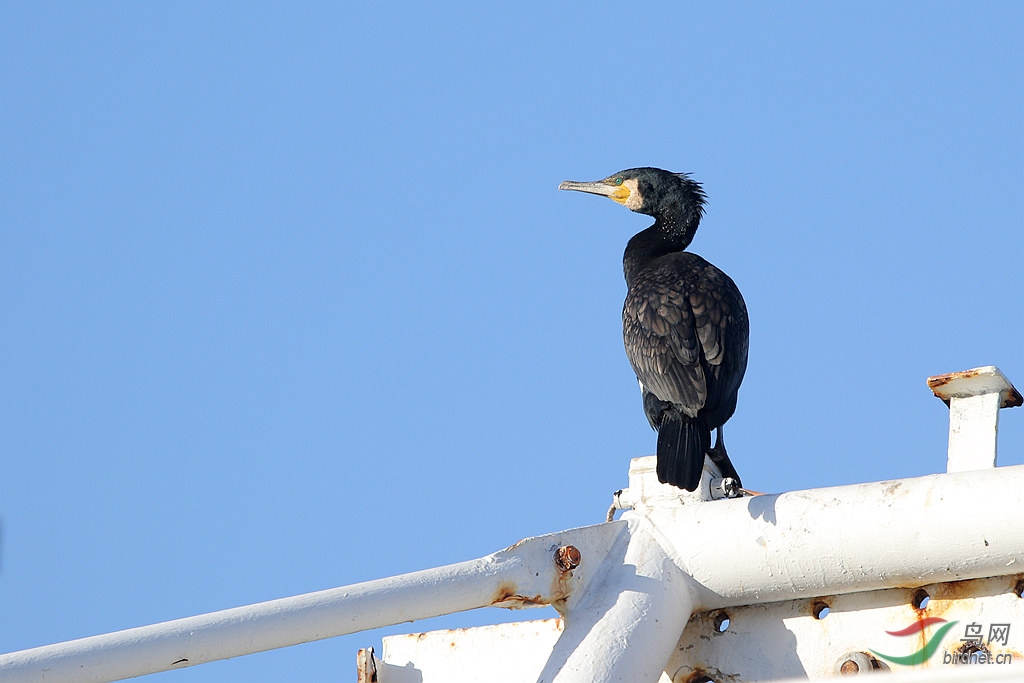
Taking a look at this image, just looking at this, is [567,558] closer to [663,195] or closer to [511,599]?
[511,599]

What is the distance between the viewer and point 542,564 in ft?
12.8

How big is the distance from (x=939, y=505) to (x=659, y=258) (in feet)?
9.31

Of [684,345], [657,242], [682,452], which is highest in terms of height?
[657,242]

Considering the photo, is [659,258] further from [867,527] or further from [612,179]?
[867,527]

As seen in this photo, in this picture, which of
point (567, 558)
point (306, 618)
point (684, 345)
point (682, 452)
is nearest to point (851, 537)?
point (567, 558)

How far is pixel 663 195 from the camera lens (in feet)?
22.0

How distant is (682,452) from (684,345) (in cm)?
101

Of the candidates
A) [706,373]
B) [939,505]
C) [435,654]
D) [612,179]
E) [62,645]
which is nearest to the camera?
[62,645]

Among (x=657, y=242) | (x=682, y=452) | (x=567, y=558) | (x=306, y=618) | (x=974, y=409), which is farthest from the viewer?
(x=657, y=242)

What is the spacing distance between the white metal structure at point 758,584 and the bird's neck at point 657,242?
7.77 ft

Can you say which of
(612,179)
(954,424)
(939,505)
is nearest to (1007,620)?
(939,505)

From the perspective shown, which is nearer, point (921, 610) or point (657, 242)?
point (921, 610)

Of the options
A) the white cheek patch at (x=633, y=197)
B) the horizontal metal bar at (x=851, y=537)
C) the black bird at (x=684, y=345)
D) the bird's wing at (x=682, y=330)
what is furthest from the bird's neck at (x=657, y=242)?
the horizontal metal bar at (x=851, y=537)

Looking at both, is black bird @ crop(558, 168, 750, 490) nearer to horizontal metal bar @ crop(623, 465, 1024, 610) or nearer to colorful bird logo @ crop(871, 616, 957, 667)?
horizontal metal bar @ crop(623, 465, 1024, 610)
